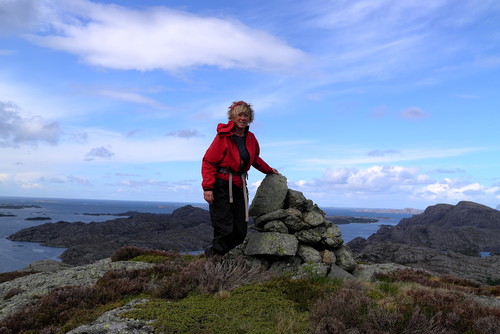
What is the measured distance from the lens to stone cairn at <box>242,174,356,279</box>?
950 cm

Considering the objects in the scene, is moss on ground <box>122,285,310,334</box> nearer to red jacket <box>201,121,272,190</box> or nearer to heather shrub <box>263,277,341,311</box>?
heather shrub <box>263,277,341,311</box>

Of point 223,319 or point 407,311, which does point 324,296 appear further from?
point 223,319

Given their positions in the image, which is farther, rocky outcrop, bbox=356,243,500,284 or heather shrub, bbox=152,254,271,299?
rocky outcrop, bbox=356,243,500,284

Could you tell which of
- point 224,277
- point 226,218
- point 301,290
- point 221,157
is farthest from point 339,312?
point 221,157

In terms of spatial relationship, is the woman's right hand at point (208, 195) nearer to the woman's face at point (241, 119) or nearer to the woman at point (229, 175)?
the woman at point (229, 175)

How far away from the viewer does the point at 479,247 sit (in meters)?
88.1

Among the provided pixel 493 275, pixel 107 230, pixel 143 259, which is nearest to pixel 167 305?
pixel 143 259

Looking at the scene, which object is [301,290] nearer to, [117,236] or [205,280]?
[205,280]

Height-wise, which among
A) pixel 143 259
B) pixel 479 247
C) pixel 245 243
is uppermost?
pixel 245 243

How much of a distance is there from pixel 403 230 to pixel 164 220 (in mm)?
69009

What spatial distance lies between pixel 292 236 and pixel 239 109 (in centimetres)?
379

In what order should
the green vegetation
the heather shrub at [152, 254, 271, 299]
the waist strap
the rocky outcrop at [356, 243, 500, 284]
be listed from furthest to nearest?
the rocky outcrop at [356, 243, 500, 284]
the waist strap
the heather shrub at [152, 254, 271, 299]
the green vegetation

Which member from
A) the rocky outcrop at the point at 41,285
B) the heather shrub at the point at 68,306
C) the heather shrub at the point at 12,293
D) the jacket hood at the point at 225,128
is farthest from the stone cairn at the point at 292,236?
the heather shrub at the point at 12,293

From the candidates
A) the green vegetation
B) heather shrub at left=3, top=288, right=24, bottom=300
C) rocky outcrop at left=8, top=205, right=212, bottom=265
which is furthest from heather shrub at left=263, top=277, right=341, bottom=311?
rocky outcrop at left=8, top=205, right=212, bottom=265
